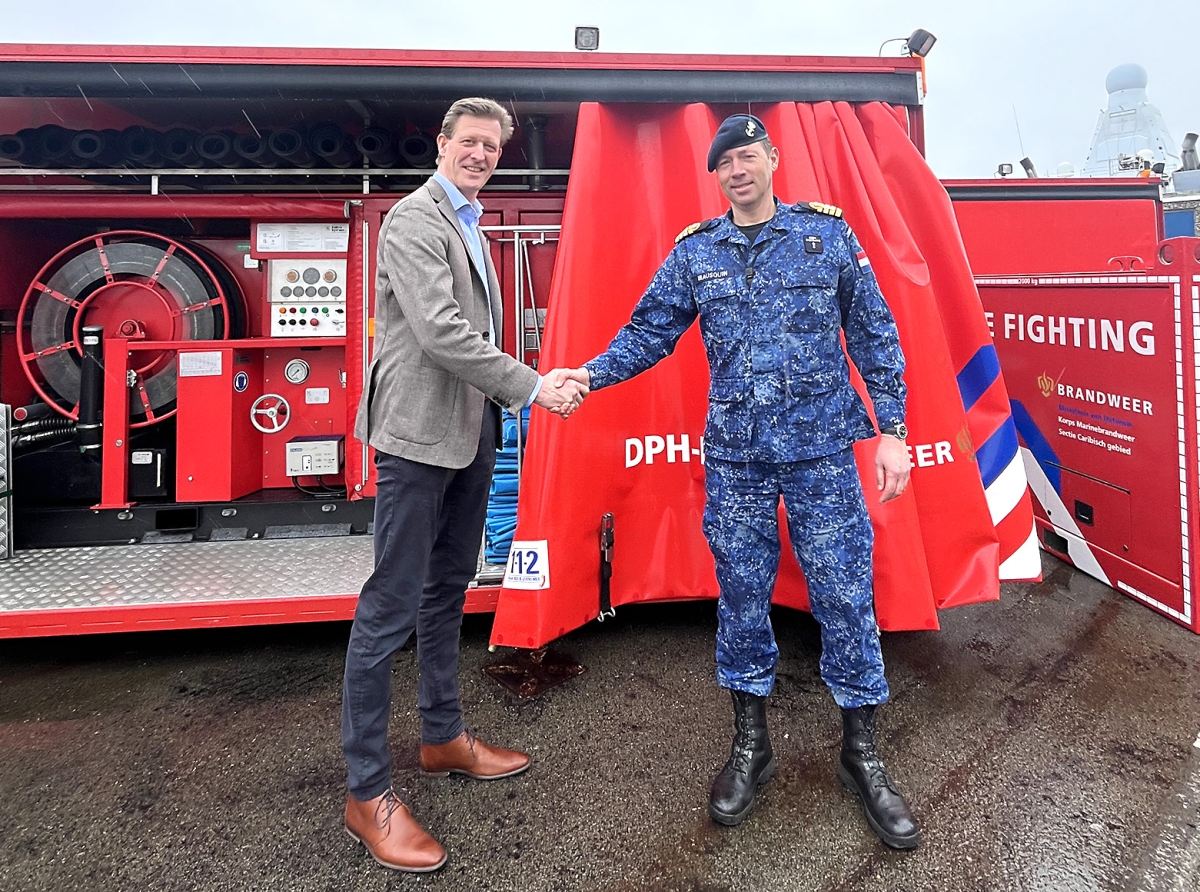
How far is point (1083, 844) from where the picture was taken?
1743 millimetres

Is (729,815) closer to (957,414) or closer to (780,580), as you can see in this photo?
(780,580)

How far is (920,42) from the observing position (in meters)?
2.62

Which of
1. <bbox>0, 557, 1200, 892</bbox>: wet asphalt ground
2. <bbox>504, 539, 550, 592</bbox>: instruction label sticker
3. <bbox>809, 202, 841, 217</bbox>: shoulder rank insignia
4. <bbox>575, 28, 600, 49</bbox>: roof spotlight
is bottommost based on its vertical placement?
<bbox>0, 557, 1200, 892</bbox>: wet asphalt ground

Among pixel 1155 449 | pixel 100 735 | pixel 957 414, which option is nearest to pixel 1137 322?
pixel 1155 449

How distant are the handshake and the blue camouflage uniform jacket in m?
0.41

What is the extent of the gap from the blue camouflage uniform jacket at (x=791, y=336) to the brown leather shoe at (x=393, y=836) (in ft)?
4.26

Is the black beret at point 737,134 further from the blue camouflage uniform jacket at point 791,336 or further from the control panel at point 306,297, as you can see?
the control panel at point 306,297

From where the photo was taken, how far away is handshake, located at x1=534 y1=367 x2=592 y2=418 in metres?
1.78

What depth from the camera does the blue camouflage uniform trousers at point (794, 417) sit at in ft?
5.89

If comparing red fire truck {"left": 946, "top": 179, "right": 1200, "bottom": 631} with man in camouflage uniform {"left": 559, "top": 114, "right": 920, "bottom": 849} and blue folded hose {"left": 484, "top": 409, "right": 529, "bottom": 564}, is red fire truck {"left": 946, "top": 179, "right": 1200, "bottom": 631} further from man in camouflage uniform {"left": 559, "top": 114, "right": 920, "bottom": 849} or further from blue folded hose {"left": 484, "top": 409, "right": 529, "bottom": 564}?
blue folded hose {"left": 484, "top": 409, "right": 529, "bottom": 564}

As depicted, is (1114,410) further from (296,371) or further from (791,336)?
(296,371)

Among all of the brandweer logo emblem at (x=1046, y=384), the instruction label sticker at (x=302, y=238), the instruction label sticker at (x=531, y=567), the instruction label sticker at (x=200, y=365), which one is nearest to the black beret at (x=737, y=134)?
the instruction label sticker at (x=531, y=567)

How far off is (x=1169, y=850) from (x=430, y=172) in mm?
3730

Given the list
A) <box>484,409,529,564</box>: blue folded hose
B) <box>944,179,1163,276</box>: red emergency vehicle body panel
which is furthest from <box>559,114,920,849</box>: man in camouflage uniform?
<box>944,179,1163,276</box>: red emergency vehicle body panel
